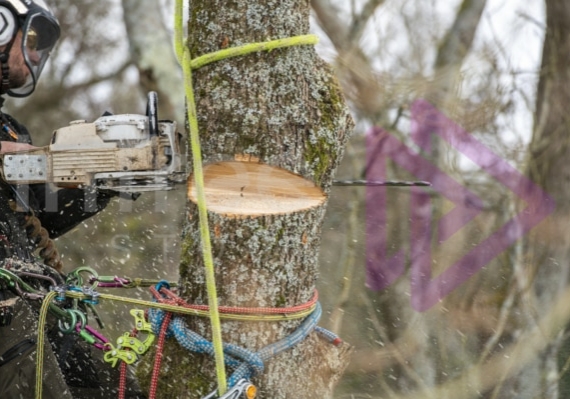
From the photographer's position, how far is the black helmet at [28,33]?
10.5ft

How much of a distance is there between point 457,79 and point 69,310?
398 cm

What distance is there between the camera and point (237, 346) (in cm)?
204

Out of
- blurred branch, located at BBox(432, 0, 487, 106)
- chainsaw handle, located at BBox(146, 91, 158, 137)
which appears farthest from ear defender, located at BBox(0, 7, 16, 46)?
blurred branch, located at BBox(432, 0, 487, 106)

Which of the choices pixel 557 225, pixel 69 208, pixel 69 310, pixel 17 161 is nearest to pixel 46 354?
pixel 69 310

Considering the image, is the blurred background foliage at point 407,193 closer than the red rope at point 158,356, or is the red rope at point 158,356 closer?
the red rope at point 158,356

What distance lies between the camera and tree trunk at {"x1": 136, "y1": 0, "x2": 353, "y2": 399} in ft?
6.67

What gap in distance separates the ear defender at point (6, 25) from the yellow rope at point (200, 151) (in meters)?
1.46

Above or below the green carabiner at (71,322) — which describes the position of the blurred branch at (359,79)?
above

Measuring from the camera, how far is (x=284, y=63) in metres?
2.06

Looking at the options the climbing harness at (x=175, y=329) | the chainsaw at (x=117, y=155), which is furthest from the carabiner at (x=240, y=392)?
the chainsaw at (x=117, y=155)

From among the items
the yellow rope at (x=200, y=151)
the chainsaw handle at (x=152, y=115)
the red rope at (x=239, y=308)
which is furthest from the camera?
the chainsaw handle at (x=152, y=115)

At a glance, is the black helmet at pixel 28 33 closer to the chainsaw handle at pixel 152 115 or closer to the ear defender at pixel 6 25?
the ear defender at pixel 6 25

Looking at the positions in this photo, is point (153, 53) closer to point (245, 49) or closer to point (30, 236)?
point (30, 236)

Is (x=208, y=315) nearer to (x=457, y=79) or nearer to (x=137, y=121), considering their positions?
(x=137, y=121)
